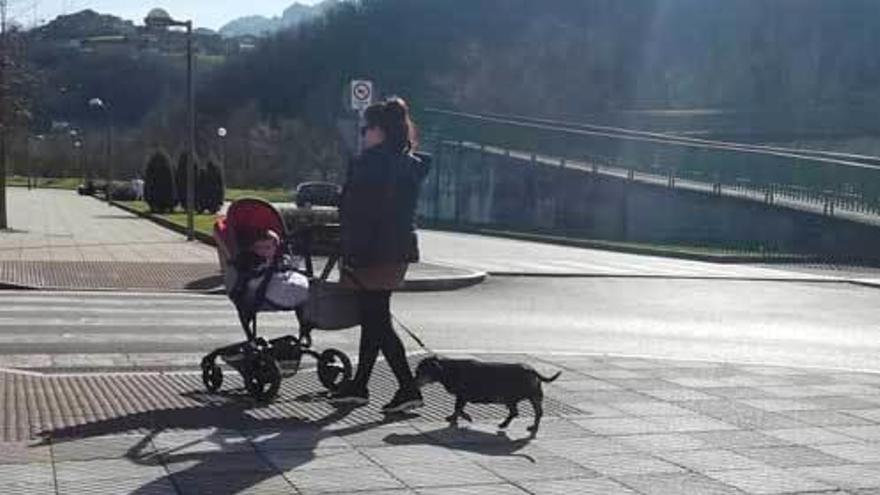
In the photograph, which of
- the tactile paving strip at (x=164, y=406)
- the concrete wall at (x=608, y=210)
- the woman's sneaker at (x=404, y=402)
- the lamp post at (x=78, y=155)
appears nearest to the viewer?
the tactile paving strip at (x=164, y=406)

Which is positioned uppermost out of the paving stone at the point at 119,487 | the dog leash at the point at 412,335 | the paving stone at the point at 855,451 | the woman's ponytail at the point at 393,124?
the woman's ponytail at the point at 393,124

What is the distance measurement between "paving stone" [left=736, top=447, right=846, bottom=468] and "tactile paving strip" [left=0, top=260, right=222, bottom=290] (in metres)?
13.5

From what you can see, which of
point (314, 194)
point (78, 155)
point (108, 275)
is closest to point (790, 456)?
point (108, 275)

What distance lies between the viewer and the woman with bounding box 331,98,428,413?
26.6ft

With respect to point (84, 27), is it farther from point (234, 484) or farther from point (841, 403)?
point (234, 484)

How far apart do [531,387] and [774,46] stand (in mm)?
113252

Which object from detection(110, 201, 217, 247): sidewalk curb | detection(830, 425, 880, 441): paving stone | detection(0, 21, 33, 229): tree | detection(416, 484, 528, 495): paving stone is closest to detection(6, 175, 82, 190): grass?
detection(110, 201, 217, 247): sidewalk curb

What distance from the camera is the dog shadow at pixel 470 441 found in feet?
23.5

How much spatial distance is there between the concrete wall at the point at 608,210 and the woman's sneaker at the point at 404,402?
1256 inches

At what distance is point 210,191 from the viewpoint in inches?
2060

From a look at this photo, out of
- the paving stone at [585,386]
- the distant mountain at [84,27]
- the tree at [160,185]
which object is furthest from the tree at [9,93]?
the paving stone at [585,386]

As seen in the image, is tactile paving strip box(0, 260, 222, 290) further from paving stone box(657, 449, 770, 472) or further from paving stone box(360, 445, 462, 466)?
paving stone box(657, 449, 770, 472)

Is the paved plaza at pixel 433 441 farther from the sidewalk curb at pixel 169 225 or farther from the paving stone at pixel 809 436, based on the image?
the sidewalk curb at pixel 169 225

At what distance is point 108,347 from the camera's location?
40.0ft
